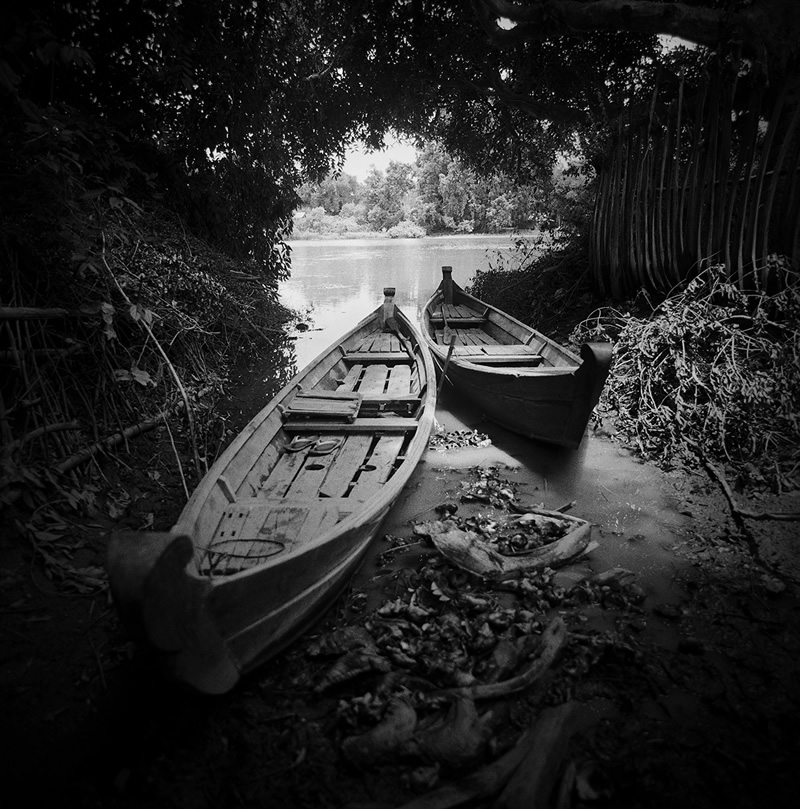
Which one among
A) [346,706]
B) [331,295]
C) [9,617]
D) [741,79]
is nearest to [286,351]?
[331,295]

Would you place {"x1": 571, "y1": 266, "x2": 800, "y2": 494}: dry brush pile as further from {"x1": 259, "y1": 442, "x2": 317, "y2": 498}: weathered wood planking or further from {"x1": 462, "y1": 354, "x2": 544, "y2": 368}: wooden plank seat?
{"x1": 259, "y1": 442, "x2": 317, "y2": 498}: weathered wood planking

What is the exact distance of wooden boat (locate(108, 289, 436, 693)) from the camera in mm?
1595

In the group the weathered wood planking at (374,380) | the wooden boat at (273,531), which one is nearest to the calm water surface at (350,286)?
the weathered wood planking at (374,380)

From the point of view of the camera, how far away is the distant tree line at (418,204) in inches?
1296

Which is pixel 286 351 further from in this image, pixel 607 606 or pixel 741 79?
pixel 741 79

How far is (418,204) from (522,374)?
42.7 metres

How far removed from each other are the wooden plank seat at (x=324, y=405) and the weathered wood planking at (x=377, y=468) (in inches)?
20.6

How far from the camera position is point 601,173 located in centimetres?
732

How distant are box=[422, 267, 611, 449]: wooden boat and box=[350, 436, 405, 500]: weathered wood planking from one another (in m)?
0.87

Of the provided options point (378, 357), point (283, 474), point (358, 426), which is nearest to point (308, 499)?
point (283, 474)

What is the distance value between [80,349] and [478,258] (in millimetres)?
18564

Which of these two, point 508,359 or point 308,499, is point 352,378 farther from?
point 308,499

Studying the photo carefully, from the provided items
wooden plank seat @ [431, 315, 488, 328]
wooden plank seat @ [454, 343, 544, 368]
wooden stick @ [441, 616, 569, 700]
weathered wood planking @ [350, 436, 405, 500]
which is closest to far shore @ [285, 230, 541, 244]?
wooden plank seat @ [431, 315, 488, 328]

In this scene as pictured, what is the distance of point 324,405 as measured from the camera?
4336 mm
